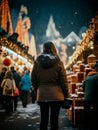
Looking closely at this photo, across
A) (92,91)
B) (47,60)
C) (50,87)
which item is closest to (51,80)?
(50,87)

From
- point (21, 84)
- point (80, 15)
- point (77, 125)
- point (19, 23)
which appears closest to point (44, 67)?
point (77, 125)

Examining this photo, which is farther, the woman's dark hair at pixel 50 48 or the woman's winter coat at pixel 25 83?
the woman's winter coat at pixel 25 83

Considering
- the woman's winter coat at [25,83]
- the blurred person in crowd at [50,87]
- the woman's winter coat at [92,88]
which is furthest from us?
the woman's winter coat at [25,83]

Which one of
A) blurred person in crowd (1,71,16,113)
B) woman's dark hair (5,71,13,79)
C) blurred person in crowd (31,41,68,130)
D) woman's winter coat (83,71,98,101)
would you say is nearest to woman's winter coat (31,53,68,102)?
blurred person in crowd (31,41,68,130)

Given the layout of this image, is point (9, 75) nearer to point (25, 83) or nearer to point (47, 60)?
point (25, 83)

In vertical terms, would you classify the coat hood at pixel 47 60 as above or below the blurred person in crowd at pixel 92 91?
above

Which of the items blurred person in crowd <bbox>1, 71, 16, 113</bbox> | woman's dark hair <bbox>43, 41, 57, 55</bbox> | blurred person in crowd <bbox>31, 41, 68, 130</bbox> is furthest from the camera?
blurred person in crowd <bbox>1, 71, 16, 113</bbox>

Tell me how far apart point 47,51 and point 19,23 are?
50.9 m

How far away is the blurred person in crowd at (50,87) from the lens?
6.64 metres

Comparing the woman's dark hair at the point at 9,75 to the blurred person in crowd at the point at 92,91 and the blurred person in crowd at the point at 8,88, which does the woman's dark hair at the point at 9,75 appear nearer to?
the blurred person in crowd at the point at 8,88

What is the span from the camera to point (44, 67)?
6.83 meters

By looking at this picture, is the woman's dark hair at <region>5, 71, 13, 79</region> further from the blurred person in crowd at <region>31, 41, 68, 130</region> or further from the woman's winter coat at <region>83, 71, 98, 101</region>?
the blurred person in crowd at <region>31, 41, 68, 130</region>

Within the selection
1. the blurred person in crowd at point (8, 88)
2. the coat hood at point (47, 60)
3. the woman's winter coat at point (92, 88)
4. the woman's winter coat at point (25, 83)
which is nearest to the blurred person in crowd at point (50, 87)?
the coat hood at point (47, 60)

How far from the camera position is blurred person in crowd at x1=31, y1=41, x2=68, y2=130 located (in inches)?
262
